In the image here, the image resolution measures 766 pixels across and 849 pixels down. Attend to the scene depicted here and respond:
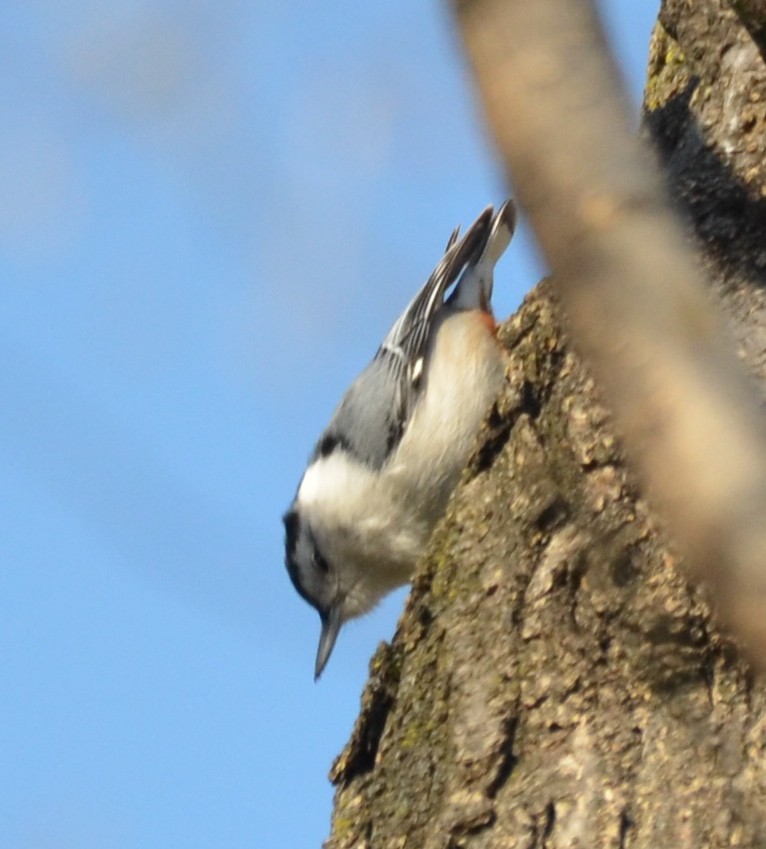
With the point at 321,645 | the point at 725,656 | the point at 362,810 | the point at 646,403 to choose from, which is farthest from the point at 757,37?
A: the point at 321,645

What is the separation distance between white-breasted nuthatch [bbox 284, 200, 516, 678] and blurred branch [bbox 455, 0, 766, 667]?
2802mm

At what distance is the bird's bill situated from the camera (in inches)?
166

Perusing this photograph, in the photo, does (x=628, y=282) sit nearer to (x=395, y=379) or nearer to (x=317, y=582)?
(x=395, y=379)

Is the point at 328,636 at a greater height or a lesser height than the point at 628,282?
greater

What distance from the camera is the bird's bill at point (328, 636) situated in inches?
166

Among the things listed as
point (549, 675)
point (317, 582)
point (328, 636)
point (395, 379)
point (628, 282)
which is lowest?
point (628, 282)

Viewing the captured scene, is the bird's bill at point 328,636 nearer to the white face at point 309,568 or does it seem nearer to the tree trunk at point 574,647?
the white face at point 309,568

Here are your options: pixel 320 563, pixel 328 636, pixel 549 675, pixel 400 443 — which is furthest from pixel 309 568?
pixel 549 675

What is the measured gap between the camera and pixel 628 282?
55cm

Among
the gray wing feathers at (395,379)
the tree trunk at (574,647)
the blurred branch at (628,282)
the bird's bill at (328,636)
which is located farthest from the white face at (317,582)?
the blurred branch at (628,282)

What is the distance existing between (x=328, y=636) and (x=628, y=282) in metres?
3.80

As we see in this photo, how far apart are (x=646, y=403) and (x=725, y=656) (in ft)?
5.00

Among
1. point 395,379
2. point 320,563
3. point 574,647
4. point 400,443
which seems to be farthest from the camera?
point 320,563

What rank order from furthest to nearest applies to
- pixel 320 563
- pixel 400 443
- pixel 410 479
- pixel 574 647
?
pixel 320 563 < pixel 400 443 < pixel 410 479 < pixel 574 647
